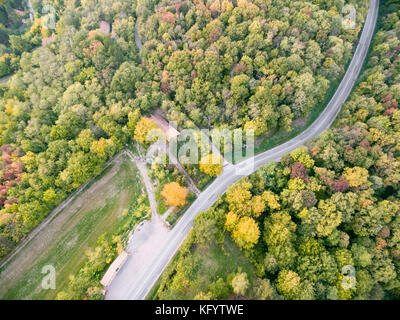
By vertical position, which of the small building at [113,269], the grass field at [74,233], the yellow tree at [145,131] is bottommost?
the small building at [113,269]

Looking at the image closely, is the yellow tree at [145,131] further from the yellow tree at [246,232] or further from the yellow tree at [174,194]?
the yellow tree at [246,232]

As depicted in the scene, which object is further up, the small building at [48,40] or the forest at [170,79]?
the small building at [48,40]

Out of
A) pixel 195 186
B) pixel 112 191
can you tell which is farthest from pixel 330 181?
pixel 112 191

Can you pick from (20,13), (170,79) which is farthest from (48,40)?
(170,79)

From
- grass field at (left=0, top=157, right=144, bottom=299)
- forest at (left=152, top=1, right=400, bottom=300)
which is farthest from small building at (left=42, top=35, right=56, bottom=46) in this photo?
forest at (left=152, top=1, right=400, bottom=300)

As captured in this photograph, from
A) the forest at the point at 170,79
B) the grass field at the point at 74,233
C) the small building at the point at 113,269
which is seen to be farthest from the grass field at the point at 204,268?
the forest at the point at 170,79

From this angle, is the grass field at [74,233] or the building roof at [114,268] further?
the grass field at [74,233]
